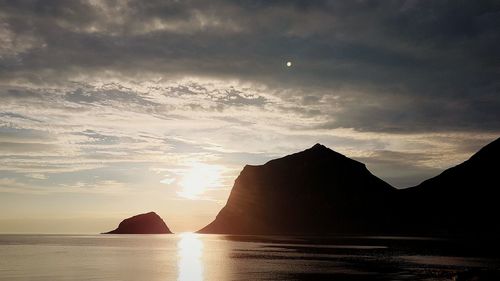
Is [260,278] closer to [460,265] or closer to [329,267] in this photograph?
Result: [329,267]

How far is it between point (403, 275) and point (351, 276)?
27.4 feet

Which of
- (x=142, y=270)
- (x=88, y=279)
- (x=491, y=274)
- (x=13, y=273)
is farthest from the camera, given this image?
(x=142, y=270)

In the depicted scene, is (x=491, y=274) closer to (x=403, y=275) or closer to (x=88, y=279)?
(x=403, y=275)

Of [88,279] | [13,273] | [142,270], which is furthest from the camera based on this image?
[142,270]

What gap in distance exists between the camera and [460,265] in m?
94.5

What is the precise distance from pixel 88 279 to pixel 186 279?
53.2ft

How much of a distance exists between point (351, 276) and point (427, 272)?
45.8ft

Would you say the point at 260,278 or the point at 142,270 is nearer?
the point at 260,278

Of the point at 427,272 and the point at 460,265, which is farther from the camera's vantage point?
the point at 460,265

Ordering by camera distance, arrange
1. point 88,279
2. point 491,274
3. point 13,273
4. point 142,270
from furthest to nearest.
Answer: point 142,270 → point 13,273 → point 88,279 → point 491,274

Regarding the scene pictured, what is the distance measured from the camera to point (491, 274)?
239 feet

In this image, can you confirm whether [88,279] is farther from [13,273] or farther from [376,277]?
[376,277]

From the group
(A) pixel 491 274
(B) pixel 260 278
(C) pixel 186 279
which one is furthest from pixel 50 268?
(A) pixel 491 274

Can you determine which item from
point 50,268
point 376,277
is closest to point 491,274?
point 376,277
